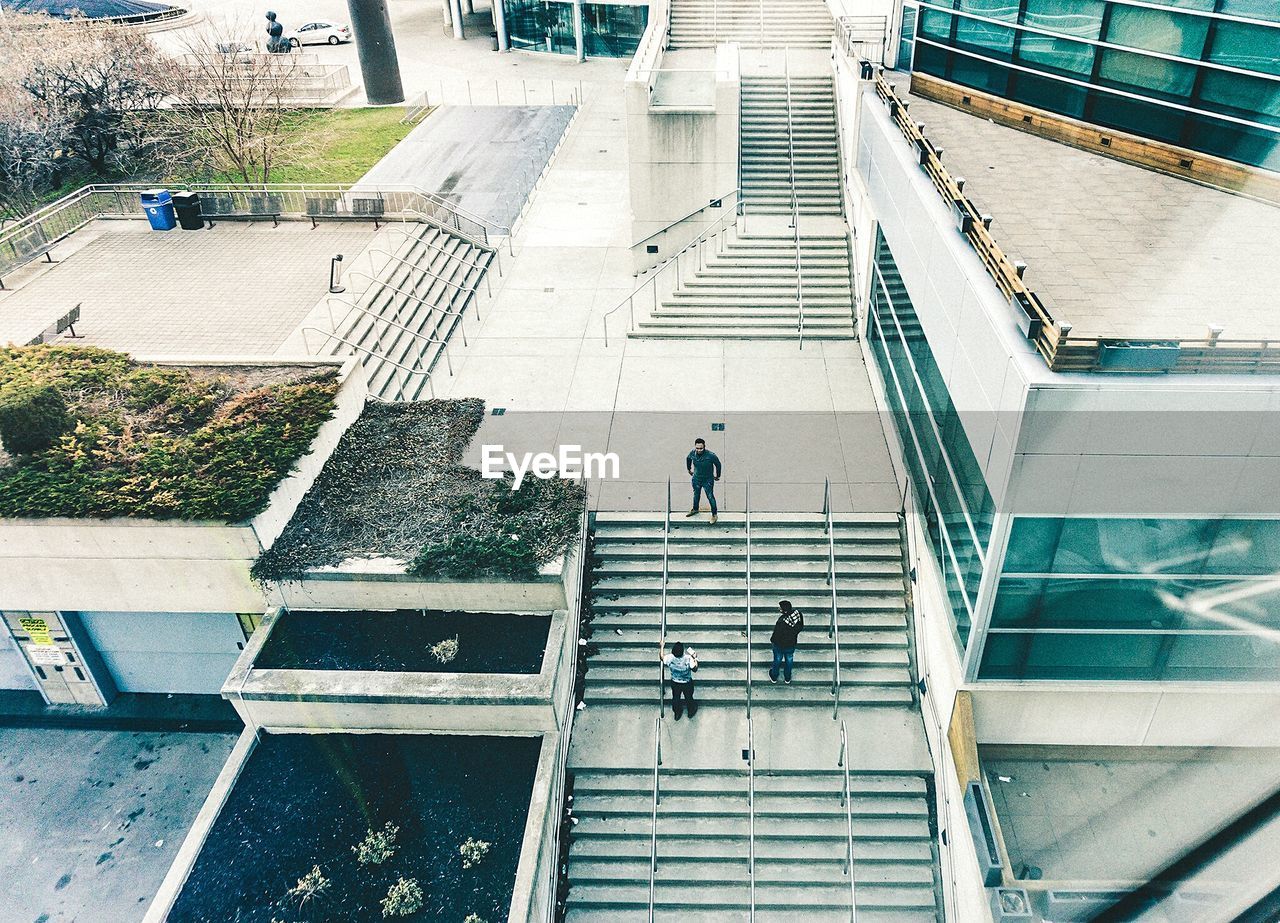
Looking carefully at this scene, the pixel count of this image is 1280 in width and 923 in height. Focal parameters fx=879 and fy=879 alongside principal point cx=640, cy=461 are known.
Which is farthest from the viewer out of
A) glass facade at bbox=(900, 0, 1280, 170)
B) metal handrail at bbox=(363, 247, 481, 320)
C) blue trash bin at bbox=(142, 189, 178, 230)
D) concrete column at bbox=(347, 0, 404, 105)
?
concrete column at bbox=(347, 0, 404, 105)

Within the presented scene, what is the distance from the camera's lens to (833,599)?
14008 millimetres

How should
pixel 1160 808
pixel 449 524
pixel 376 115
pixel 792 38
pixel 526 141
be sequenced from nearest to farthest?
pixel 1160 808, pixel 449 524, pixel 792 38, pixel 526 141, pixel 376 115

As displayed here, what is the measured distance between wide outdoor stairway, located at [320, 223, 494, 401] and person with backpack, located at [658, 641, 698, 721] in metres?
8.21

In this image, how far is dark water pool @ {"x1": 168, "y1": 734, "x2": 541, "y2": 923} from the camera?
1065 centimetres

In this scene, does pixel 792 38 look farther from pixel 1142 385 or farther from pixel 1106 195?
pixel 1142 385

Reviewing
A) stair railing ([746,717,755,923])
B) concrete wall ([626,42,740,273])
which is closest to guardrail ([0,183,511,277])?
concrete wall ([626,42,740,273])

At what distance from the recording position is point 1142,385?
875 cm

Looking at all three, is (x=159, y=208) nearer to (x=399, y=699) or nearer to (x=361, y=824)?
(x=399, y=699)

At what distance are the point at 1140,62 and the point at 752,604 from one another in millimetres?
10219

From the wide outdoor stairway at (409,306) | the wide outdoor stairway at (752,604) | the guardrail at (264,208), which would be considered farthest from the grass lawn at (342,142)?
the wide outdoor stairway at (752,604)

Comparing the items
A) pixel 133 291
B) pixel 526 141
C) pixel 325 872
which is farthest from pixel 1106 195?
pixel 526 141

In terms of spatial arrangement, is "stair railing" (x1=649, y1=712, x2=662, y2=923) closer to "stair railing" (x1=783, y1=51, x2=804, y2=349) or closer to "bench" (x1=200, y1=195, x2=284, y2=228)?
"stair railing" (x1=783, y1=51, x2=804, y2=349)

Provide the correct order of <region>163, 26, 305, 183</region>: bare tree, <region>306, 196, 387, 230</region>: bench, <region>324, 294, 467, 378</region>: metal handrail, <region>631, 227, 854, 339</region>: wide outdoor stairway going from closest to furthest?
1. <region>324, 294, 467, 378</region>: metal handrail
2. <region>631, 227, 854, 339</region>: wide outdoor stairway
3. <region>306, 196, 387, 230</region>: bench
4. <region>163, 26, 305, 183</region>: bare tree

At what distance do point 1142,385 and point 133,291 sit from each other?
21322mm
